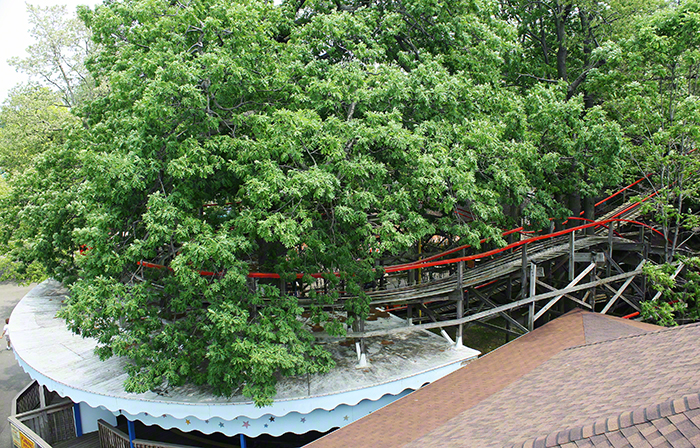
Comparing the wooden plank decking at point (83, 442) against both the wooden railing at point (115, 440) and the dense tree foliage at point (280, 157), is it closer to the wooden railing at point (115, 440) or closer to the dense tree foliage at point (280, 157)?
Result: the wooden railing at point (115, 440)

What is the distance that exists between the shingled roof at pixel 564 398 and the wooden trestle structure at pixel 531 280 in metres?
1.28

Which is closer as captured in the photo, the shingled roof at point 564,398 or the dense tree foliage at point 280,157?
the shingled roof at point 564,398

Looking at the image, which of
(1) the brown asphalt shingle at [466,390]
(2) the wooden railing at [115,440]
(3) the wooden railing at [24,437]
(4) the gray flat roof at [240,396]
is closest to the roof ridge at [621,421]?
(1) the brown asphalt shingle at [466,390]

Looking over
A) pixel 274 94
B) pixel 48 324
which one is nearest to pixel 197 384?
pixel 274 94

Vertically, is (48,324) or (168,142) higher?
(168,142)

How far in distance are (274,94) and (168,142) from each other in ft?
8.61

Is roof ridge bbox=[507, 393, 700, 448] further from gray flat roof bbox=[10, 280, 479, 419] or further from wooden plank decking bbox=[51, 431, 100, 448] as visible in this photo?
wooden plank decking bbox=[51, 431, 100, 448]

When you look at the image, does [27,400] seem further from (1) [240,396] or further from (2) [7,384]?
(1) [240,396]

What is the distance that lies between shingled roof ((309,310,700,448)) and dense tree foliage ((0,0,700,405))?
2073mm

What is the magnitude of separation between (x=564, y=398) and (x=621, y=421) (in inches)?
77.7

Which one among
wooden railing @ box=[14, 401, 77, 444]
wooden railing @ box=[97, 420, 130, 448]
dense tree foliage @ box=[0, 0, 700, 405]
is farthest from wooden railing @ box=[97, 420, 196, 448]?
wooden railing @ box=[14, 401, 77, 444]

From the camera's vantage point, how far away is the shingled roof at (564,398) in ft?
13.6

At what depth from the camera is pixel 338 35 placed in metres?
10.7

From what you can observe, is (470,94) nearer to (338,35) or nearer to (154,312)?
(338,35)
